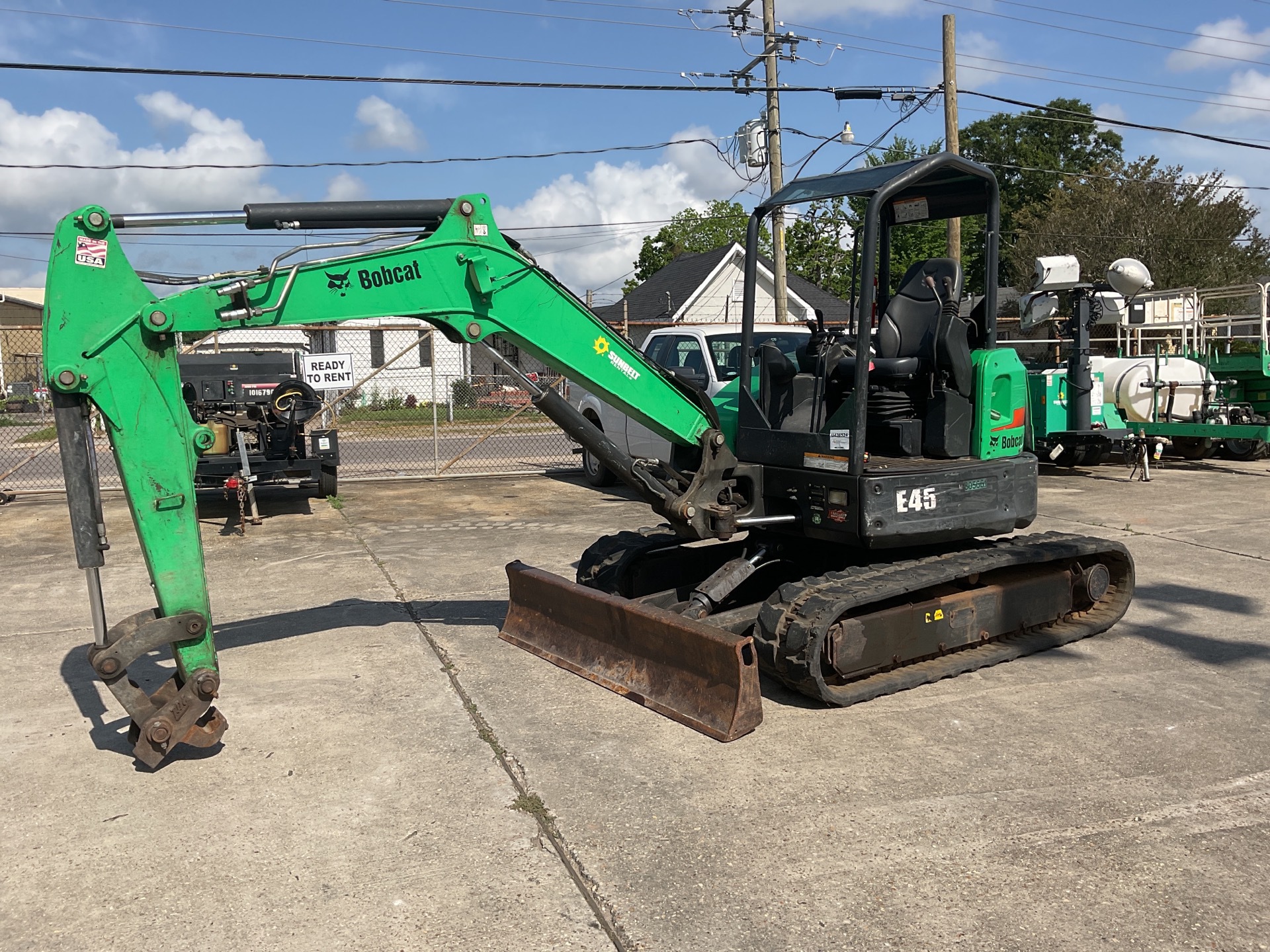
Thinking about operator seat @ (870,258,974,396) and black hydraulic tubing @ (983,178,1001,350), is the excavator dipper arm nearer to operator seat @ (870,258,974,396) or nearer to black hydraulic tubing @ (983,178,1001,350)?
operator seat @ (870,258,974,396)

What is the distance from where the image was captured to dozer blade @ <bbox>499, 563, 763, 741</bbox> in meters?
5.05

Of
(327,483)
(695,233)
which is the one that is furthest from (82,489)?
(695,233)

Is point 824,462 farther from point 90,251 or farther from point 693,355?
point 693,355

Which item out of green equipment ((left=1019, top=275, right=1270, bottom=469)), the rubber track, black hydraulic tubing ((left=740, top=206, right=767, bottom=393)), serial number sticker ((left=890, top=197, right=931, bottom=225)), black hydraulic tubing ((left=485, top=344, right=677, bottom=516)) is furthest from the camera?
green equipment ((left=1019, top=275, right=1270, bottom=469))

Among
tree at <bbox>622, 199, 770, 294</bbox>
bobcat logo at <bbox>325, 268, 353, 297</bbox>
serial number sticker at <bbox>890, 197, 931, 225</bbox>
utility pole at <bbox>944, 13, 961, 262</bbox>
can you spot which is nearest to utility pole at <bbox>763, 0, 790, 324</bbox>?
utility pole at <bbox>944, 13, 961, 262</bbox>

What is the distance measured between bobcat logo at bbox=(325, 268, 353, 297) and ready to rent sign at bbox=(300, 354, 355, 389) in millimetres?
10178

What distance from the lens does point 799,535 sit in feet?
20.7

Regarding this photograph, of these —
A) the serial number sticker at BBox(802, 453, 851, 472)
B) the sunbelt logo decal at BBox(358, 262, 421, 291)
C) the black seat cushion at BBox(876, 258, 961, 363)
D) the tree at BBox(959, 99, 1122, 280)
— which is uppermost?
the tree at BBox(959, 99, 1122, 280)

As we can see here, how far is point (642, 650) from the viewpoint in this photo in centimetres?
566

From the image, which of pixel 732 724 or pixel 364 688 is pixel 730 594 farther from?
pixel 364 688

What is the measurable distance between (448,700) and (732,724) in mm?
1619

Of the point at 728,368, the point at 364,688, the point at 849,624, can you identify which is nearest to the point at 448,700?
the point at 364,688

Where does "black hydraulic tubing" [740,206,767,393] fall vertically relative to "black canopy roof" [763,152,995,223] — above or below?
below

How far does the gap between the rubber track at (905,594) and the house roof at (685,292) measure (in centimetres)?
2723
